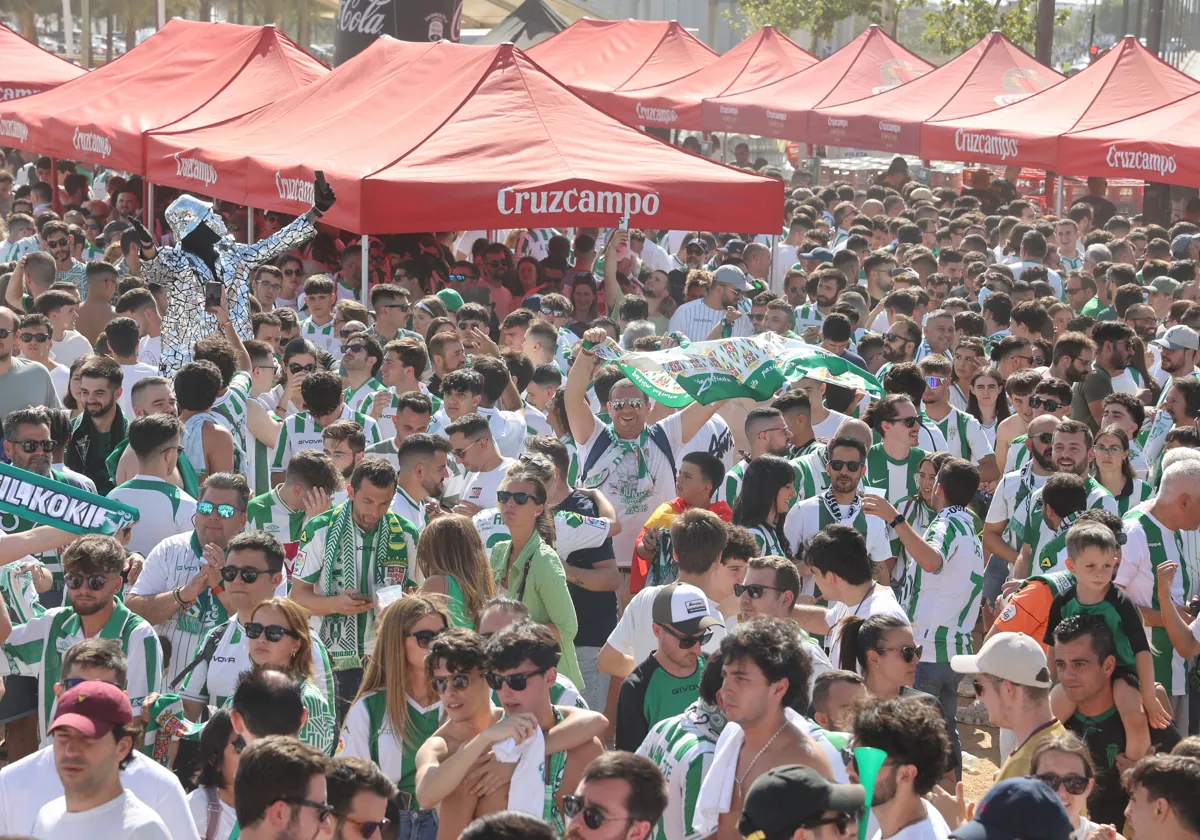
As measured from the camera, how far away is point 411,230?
1131cm

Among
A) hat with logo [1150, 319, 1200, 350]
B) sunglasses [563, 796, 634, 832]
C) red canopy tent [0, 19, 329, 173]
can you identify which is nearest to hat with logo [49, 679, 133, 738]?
sunglasses [563, 796, 634, 832]

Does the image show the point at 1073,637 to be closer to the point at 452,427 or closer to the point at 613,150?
the point at 452,427

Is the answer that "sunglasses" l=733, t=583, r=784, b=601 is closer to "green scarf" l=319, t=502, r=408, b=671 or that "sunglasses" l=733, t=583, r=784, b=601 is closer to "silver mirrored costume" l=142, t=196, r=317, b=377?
"green scarf" l=319, t=502, r=408, b=671

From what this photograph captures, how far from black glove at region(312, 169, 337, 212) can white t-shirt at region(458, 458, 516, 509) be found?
4.60m

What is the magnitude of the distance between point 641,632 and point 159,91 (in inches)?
546

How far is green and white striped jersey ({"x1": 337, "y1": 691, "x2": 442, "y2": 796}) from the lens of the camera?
4555 millimetres

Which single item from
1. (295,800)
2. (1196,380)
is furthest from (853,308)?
(295,800)

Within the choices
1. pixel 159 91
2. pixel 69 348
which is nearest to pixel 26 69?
pixel 159 91

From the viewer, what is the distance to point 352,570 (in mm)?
5820

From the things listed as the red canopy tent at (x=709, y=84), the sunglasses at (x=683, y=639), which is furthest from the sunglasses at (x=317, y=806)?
the red canopy tent at (x=709, y=84)

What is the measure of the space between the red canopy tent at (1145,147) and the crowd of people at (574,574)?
4488 mm

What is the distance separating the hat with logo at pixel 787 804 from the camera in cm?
340

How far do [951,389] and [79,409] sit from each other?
511 centimetres

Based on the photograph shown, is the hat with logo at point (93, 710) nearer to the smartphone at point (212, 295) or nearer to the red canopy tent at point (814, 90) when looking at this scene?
the smartphone at point (212, 295)
